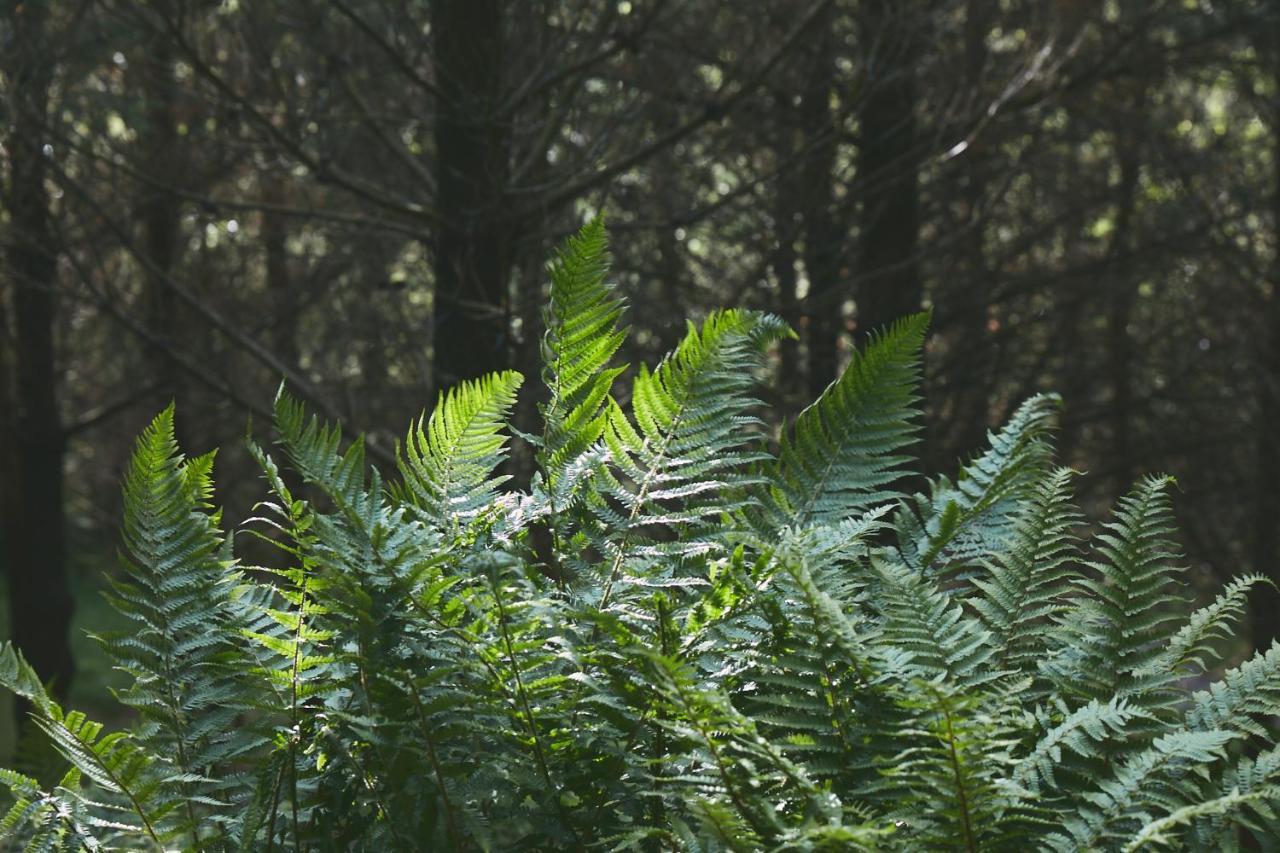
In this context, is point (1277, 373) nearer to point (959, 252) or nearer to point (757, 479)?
point (959, 252)

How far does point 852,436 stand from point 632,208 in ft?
17.2

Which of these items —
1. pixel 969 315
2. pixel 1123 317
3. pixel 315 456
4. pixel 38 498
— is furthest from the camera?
pixel 1123 317

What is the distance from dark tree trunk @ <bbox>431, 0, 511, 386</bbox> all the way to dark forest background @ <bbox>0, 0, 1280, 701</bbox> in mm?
16

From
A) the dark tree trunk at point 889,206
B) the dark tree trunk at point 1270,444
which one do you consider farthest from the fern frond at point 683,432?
the dark tree trunk at point 1270,444

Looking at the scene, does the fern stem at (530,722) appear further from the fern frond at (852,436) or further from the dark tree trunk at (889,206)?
the dark tree trunk at (889,206)

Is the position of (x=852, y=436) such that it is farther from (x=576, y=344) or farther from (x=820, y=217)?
(x=820, y=217)

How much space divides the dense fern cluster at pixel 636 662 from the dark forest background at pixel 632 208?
2.10m

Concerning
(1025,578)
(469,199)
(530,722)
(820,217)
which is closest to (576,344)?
(530,722)

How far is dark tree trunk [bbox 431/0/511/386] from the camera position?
427cm

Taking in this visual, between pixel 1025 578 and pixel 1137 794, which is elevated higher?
pixel 1025 578

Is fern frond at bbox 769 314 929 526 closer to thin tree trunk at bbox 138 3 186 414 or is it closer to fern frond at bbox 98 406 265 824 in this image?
fern frond at bbox 98 406 265 824

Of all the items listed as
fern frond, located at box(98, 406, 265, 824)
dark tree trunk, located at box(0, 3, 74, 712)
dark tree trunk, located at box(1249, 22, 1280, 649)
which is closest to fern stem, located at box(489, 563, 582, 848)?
fern frond, located at box(98, 406, 265, 824)

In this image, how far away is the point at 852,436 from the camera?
1.45 metres

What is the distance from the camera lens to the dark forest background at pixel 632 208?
4609 mm
